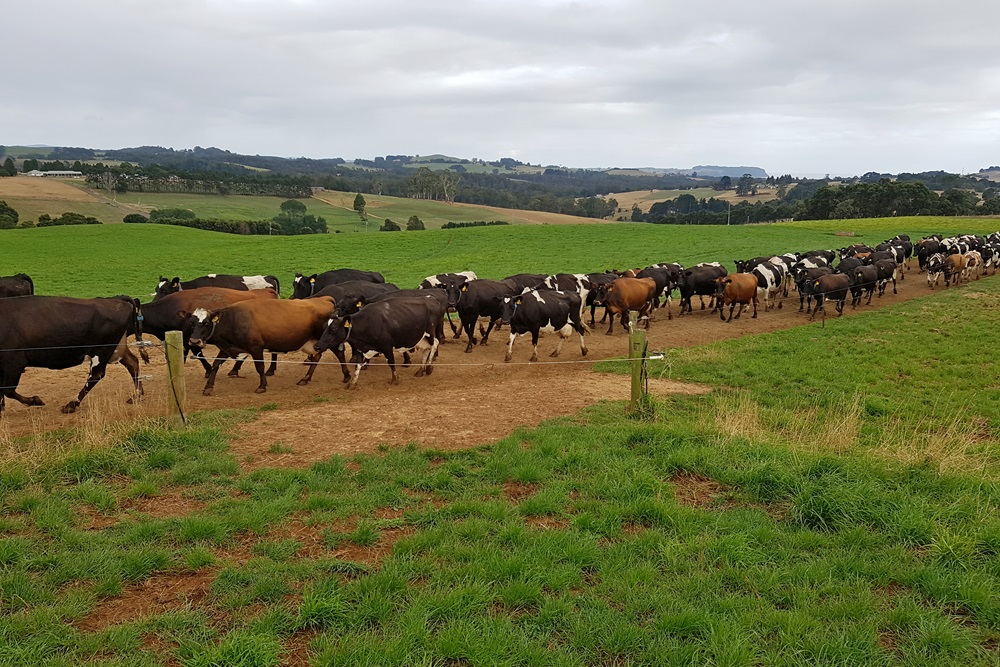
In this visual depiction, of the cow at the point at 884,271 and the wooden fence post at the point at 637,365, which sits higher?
the cow at the point at 884,271

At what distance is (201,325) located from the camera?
490 inches

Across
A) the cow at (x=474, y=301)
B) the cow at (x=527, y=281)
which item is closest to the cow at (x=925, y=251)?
the cow at (x=527, y=281)

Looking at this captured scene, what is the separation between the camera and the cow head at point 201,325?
1227 centimetres

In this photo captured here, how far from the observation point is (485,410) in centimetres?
1048

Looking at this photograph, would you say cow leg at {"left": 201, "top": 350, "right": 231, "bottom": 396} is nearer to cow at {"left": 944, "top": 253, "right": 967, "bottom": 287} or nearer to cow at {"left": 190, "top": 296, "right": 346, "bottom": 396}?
cow at {"left": 190, "top": 296, "right": 346, "bottom": 396}

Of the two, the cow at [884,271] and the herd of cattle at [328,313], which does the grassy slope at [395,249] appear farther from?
the herd of cattle at [328,313]

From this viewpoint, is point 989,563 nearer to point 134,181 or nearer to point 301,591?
point 301,591

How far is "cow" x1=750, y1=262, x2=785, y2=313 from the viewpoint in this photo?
24.1 metres

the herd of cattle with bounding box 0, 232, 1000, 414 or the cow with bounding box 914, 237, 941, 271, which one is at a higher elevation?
the cow with bounding box 914, 237, 941, 271

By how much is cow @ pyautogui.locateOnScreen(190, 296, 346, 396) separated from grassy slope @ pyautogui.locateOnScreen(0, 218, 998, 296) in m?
18.5

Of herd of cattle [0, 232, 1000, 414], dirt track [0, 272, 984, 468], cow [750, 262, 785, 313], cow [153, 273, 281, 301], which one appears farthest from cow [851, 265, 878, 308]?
cow [153, 273, 281, 301]

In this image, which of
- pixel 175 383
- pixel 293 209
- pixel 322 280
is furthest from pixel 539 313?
pixel 293 209

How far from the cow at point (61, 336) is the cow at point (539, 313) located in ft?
27.9

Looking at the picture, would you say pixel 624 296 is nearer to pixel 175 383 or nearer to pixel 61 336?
pixel 175 383
